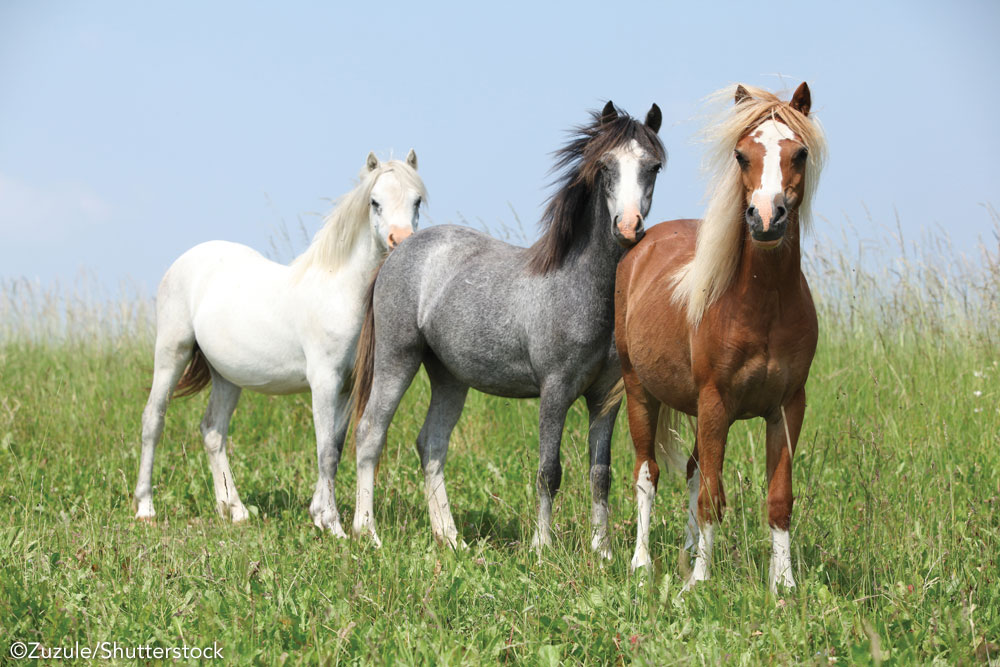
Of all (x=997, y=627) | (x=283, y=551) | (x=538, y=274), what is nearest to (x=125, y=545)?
(x=283, y=551)

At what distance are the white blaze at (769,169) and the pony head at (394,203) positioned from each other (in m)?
2.69

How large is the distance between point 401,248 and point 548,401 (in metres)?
1.49

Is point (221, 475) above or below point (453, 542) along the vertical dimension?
below

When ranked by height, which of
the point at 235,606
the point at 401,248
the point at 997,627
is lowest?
the point at 235,606

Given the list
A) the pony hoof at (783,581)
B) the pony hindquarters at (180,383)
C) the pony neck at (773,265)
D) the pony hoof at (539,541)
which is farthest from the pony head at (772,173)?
the pony hindquarters at (180,383)

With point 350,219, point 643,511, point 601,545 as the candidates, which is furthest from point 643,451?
point 350,219

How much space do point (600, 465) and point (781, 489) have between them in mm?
1295

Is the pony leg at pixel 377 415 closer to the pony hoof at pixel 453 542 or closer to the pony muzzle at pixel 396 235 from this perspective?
the pony hoof at pixel 453 542

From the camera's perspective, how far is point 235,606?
365 centimetres

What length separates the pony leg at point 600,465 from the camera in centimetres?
484

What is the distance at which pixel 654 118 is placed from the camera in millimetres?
4867

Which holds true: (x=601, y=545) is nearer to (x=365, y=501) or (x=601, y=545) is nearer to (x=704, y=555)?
(x=704, y=555)

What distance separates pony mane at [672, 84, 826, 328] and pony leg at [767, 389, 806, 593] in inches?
22.8

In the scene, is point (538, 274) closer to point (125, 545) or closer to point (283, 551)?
point (283, 551)
